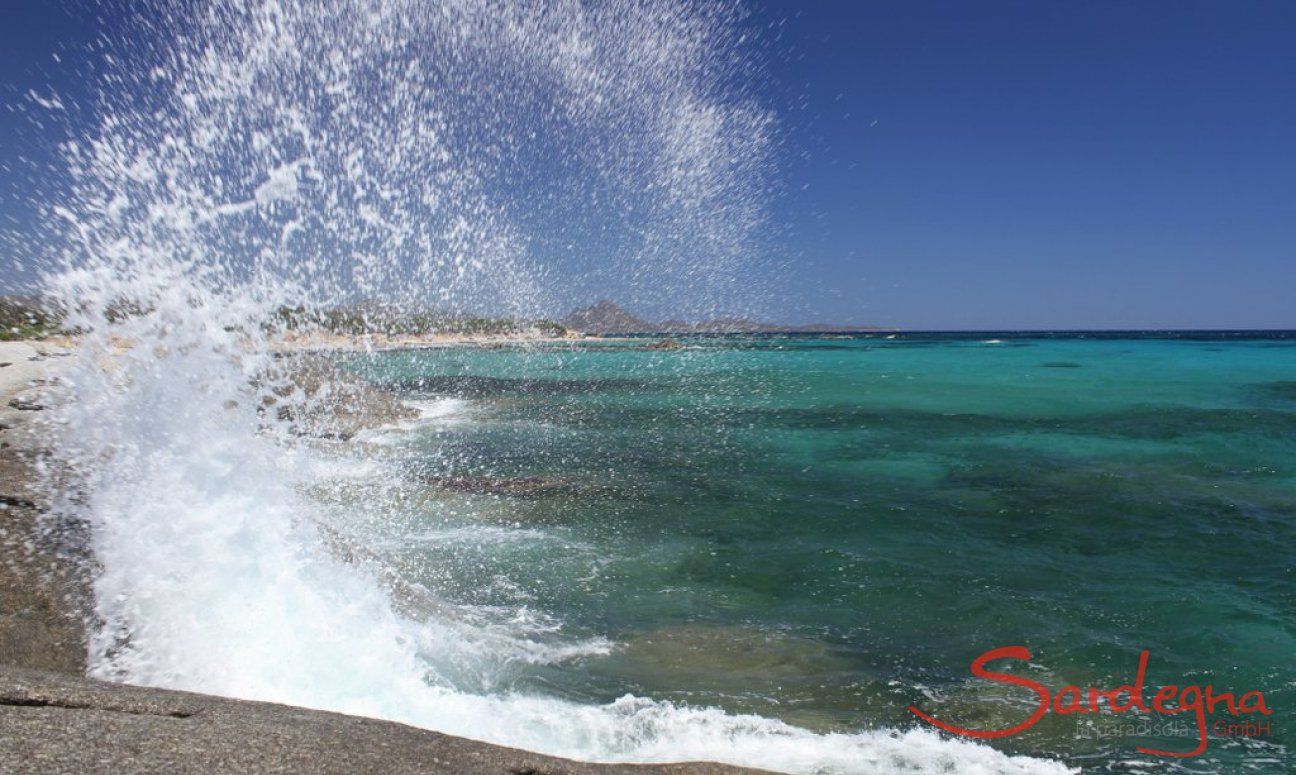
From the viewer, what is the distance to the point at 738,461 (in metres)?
17.9

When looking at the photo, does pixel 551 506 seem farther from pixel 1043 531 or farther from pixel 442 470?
pixel 1043 531

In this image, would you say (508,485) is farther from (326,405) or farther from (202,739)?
(326,405)

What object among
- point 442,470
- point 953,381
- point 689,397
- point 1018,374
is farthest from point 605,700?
point 1018,374

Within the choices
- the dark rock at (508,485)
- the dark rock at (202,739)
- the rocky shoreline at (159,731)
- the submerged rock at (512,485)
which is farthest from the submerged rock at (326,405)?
the dark rock at (202,739)

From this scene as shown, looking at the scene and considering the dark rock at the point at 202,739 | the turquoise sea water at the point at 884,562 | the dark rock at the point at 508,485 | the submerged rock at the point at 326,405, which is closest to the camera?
the dark rock at the point at 202,739

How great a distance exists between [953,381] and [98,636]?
45.7 m

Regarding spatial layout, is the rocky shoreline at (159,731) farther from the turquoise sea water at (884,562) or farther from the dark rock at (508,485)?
the dark rock at (508,485)

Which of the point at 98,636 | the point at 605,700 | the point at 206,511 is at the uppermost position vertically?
the point at 206,511

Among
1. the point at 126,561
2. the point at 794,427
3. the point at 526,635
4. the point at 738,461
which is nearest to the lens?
the point at 126,561

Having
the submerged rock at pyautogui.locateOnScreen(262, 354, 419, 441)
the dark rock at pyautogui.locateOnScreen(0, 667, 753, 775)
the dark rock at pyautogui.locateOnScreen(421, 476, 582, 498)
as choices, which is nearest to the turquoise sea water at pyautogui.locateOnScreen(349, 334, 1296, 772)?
the dark rock at pyautogui.locateOnScreen(421, 476, 582, 498)

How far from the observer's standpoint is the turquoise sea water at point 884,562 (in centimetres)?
653

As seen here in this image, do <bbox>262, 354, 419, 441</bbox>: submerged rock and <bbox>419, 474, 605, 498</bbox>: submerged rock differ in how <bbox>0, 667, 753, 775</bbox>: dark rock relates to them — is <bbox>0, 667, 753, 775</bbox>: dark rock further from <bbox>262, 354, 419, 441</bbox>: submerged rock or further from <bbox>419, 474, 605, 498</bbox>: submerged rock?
<bbox>262, 354, 419, 441</bbox>: submerged rock

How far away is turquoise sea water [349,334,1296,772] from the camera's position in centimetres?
653

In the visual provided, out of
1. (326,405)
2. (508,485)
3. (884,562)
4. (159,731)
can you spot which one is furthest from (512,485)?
(326,405)
